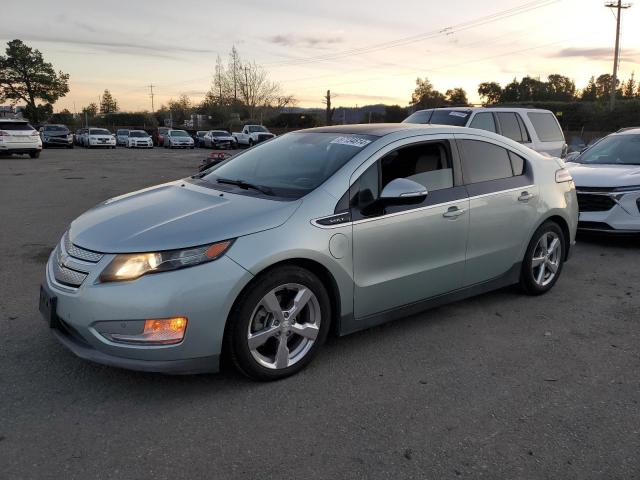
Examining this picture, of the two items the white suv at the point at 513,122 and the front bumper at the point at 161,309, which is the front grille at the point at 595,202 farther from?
the front bumper at the point at 161,309

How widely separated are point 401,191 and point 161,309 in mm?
1757

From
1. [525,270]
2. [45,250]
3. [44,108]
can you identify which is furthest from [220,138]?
[44,108]

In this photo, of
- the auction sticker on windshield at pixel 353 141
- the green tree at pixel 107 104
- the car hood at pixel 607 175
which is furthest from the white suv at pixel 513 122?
the green tree at pixel 107 104

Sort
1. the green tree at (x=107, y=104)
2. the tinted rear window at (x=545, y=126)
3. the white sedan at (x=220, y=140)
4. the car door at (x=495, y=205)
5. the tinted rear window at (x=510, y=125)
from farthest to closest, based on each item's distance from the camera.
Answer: the green tree at (x=107, y=104) → the white sedan at (x=220, y=140) → the tinted rear window at (x=545, y=126) → the tinted rear window at (x=510, y=125) → the car door at (x=495, y=205)

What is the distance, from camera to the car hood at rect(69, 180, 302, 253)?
3223 mm

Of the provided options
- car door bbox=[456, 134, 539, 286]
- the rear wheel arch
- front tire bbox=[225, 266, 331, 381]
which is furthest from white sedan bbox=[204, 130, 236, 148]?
front tire bbox=[225, 266, 331, 381]

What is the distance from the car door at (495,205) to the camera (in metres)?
4.51

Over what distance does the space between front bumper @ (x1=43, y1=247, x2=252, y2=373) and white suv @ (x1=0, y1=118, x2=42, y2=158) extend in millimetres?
23877

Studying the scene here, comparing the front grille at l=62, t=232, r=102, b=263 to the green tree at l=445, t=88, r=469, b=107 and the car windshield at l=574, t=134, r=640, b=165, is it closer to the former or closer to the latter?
the car windshield at l=574, t=134, r=640, b=165

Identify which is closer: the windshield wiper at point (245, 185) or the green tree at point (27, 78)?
the windshield wiper at point (245, 185)

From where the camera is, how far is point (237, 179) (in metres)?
4.31

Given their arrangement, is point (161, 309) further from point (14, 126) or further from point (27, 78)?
point (27, 78)

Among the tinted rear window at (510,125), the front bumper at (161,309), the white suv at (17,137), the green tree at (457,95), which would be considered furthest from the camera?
the green tree at (457,95)

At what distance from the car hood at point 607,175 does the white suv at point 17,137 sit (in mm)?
23094
